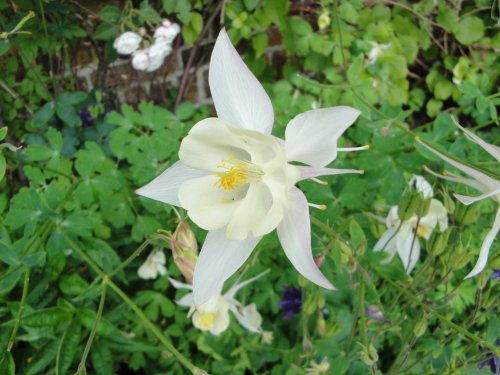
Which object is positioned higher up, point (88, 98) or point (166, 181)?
point (166, 181)

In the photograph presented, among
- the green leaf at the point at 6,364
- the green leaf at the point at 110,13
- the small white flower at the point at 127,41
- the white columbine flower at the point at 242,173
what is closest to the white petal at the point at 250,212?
the white columbine flower at the point at 242,173

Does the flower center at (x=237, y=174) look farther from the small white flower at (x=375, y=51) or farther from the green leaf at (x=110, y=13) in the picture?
the small white flower at (x=375, y=51)

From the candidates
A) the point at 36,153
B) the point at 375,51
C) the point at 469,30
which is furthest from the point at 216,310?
the point at 469,30

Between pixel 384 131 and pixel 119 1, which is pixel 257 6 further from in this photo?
pixel 384 131

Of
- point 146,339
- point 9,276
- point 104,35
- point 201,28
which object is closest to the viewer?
point 9,276

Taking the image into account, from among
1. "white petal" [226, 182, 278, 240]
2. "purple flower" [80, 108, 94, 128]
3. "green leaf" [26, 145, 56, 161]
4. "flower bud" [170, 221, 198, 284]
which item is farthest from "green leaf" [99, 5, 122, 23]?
"white petal" [226, 182, 278, 240]

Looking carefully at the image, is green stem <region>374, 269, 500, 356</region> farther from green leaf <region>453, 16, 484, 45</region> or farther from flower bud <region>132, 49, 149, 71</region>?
green leaf <region>453, 16, 484, 45</region>

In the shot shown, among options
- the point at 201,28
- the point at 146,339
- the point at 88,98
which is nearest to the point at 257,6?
the point at 201,28
